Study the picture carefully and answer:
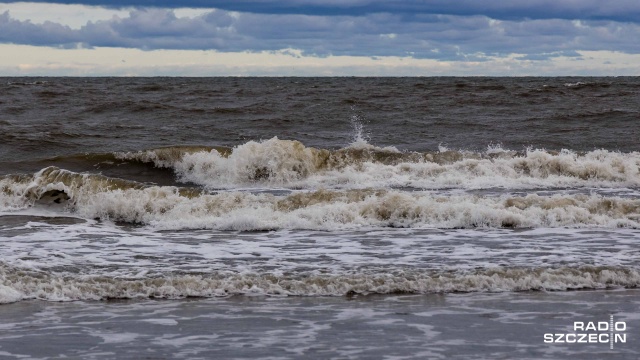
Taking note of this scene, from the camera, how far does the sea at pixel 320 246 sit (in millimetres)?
6809

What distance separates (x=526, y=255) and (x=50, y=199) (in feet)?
27.3

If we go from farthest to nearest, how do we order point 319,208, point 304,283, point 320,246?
point 319,208 < point 320,246 < point 304,283

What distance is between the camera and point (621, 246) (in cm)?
1030

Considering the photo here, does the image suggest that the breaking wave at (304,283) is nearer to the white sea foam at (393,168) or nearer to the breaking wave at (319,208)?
the breaking wave at (319,208)

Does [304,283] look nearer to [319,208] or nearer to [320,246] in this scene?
[320,246]

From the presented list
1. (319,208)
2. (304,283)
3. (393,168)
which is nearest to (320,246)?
(304,283)

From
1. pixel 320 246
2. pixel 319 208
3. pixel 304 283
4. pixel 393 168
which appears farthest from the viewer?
pixel 393 168

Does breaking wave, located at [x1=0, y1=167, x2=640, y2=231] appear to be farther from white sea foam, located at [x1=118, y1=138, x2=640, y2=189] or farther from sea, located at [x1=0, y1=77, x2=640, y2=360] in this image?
white sea foam, located at [x1=118, y1=138, x2=640, y2=189]

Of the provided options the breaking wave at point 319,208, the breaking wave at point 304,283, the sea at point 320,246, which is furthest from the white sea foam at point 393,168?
the breaking wave at point 304,283

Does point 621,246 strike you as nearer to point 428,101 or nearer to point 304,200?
point 304,200

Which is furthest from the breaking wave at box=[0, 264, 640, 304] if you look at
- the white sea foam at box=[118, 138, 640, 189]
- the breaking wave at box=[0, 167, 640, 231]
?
the white sea foam at box=[118, 138, 640, 189]

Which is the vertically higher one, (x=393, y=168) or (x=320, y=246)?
(x=393, y=168)

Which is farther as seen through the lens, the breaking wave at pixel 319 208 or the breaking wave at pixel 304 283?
the breaking wave at pixel 319 208

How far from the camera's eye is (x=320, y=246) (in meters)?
10.5
